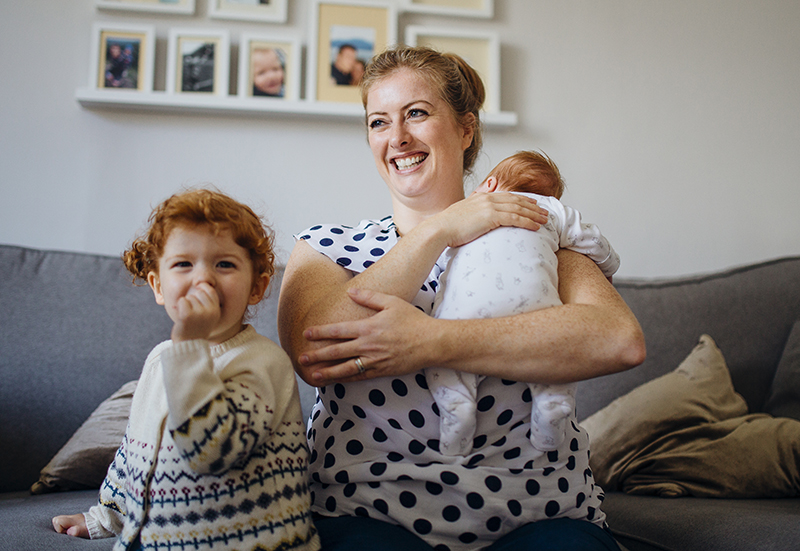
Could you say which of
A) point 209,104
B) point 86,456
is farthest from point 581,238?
point 209,104

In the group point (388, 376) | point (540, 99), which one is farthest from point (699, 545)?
point (540, 99)

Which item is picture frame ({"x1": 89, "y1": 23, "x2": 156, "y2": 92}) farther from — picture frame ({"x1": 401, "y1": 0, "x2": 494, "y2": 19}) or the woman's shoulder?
the woman's shoulder

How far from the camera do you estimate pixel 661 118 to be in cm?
235

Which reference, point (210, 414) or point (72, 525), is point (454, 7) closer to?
point (210, 414)

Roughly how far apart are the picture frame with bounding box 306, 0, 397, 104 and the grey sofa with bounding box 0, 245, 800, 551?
80cm

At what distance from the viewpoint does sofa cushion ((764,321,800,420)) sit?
5.46 feet

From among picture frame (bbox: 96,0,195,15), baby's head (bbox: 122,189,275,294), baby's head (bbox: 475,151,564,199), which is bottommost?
baby's head (bbox: 122,189,275,294)

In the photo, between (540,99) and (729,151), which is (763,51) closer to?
(729,151)

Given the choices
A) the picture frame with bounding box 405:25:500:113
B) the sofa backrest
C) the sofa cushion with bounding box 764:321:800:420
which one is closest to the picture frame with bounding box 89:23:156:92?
the picture frame with bounding box 405:25:500:113

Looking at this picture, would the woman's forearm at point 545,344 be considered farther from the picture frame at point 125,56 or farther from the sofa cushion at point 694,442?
the picture frame at point 125,56

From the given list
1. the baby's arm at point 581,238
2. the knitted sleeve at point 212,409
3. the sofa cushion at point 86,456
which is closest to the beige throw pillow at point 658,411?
the baby's arm at point 581,238

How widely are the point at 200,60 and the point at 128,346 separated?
1108 mm

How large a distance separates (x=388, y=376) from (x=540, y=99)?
5.52ft

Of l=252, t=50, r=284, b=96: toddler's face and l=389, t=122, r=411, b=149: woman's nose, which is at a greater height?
l=252, t=50, r=284, b=96: toddler's face
